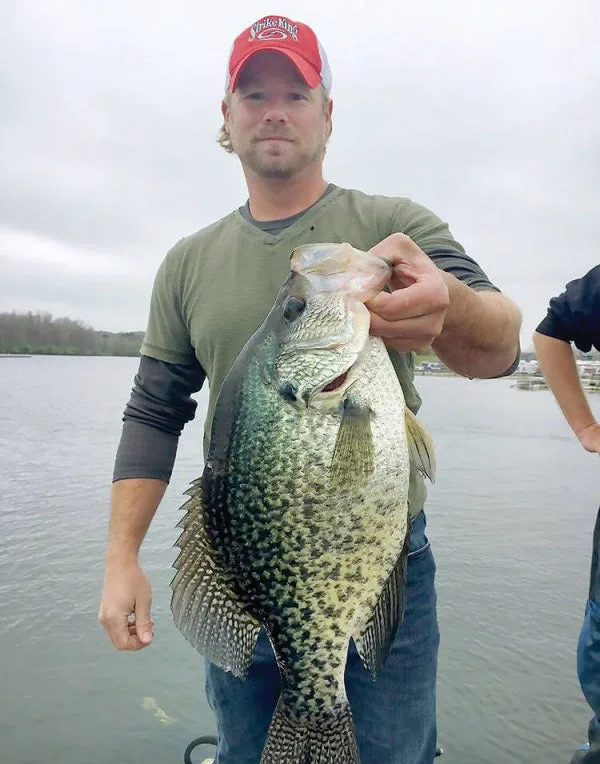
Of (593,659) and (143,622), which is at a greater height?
(143,622)

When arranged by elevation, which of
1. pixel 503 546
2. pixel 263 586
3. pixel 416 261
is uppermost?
pixel 416 261

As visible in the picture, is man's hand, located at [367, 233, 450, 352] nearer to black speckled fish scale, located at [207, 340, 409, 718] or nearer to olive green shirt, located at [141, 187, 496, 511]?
black speckled fish scale, located at [207, 340, 409, 718]

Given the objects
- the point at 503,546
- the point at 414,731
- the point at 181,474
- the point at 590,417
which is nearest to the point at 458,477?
the point at 503,546

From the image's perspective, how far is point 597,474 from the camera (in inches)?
454

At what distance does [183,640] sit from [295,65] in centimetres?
398

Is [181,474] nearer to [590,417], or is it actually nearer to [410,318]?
[590,417]

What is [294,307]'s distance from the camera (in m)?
1.51

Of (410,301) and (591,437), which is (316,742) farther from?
(591,437)

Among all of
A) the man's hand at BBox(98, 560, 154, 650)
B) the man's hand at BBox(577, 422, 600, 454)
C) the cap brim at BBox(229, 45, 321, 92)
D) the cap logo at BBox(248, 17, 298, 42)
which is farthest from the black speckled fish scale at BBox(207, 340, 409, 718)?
the man's hand at BBox(577, 422, 600, 454)

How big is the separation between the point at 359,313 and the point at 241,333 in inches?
23.9

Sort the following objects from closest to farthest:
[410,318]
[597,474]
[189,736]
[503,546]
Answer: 1. [410,318]
2. [189,736]
3. [503,546]
4. [597,474]

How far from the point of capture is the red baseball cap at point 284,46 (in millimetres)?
1904

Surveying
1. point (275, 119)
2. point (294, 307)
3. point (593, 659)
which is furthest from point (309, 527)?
point (593, 659)

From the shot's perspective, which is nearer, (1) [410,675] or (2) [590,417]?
(1) [410,675]
